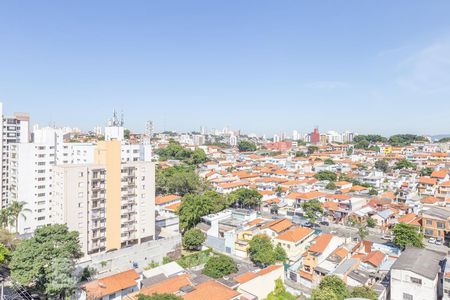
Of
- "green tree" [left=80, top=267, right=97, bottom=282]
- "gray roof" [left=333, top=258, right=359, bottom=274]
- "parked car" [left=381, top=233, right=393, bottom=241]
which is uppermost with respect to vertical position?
"gray roof" [left=333, top=258, right=359, bottom=274]

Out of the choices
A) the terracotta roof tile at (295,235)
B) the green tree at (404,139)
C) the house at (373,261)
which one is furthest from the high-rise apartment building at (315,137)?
the house at (373,261)

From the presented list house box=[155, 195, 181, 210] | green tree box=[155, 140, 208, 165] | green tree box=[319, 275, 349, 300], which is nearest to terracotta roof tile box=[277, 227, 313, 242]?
green tree box=[319, 275, 349, 300]

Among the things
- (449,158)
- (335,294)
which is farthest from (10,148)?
(449,158)

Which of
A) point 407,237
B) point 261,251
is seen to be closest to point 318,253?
point 261,251

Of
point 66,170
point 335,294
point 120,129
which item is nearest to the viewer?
point 335,294

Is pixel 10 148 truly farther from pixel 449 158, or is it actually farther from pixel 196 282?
pixel 449 158

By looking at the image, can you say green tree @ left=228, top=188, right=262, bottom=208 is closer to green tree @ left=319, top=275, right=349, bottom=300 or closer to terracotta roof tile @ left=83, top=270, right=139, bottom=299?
terracotta roof tile @ left=83, top=270, right=139, bottom=299
